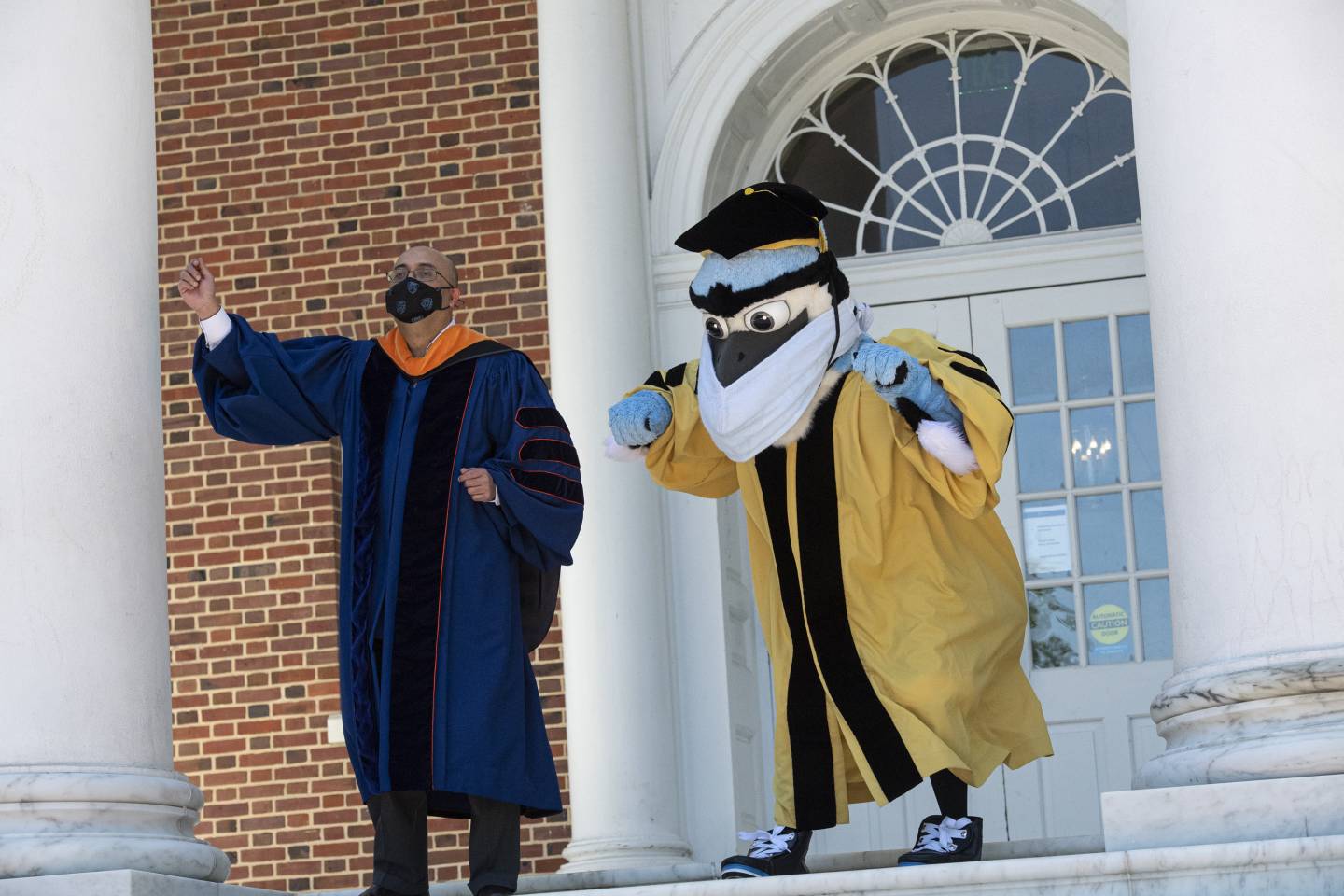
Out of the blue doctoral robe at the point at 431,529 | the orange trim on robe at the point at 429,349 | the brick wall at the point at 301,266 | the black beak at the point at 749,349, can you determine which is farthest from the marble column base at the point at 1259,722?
the brick wall at the point at 301,266

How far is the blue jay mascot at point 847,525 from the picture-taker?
199 inches

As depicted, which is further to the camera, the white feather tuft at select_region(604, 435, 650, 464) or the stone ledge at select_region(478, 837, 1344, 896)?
the white feather tuft at select_region(604, 435, 650, 464)

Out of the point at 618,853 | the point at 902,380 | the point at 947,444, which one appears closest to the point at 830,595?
the point at 947,444

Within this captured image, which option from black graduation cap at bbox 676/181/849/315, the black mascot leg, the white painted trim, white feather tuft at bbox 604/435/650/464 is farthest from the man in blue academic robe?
the white painted trim

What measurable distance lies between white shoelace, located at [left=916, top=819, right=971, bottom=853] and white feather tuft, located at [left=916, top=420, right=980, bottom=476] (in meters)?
0.84

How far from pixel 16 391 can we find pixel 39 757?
93 centimetres

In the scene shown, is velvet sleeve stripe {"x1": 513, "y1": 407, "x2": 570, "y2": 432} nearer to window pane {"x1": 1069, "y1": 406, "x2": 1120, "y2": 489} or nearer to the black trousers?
the black trousers

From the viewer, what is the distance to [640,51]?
8203 millimetres

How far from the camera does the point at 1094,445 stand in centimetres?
789

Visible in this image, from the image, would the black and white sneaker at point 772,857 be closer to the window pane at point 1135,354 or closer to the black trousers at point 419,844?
the black trousers at point 419,844

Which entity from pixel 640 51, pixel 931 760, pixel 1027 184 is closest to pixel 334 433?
pixel 931 760

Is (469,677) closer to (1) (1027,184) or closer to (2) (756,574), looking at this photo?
(2) (756,574)

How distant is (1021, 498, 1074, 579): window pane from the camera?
7.86m

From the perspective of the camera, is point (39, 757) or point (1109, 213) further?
point (1109, 213)
